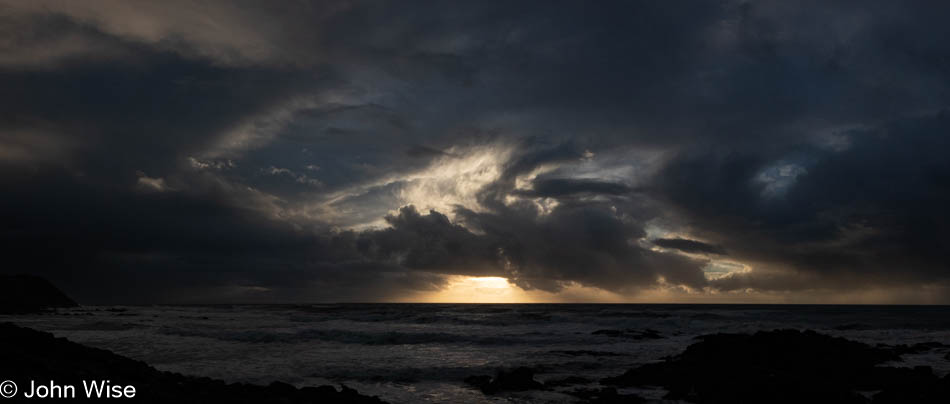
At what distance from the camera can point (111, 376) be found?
1434 cm

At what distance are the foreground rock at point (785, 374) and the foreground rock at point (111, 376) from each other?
12.3 meters

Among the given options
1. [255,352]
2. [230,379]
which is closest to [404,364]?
[230,379]

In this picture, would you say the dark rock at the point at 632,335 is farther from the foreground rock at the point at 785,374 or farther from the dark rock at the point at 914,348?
the foreground rock at the point at 785,374

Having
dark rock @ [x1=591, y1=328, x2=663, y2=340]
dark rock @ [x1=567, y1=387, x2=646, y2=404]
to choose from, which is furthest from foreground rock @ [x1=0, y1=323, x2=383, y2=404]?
dark rock @ [x1=591, y1=328, x2=663, y2=340]

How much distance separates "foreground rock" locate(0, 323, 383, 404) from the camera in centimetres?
1213

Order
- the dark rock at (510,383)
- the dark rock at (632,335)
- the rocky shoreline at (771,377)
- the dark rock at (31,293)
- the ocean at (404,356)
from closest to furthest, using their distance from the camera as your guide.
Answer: the rocky shoreline at (771,377) < the dark rock at (510,383) < the ocean at (404,356) < the dark rock at (632,335) < the dark rock at (31,293)

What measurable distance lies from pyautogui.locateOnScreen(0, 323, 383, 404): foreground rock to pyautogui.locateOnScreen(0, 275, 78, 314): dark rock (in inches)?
3702

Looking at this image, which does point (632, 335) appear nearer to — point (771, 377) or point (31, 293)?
point (771, 377)

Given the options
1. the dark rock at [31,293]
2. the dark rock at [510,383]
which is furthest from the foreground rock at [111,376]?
the dark rock at [31,293]

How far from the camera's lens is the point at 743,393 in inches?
693

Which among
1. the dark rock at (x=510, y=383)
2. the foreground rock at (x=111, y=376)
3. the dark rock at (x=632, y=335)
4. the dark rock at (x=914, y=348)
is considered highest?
the foreground rock at (x=111, y=376)

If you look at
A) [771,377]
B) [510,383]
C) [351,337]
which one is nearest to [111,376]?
[510,383]

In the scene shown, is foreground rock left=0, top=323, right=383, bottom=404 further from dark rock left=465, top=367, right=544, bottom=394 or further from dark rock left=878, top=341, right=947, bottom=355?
dark rock left=878, top=341, right=947, bottom=355

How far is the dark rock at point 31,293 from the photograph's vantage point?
306 feet
